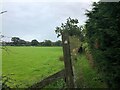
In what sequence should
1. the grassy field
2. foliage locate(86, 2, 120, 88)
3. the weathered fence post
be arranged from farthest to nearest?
the grassy field, foliage locate(86, 2, 120, 88), the weathered fence post

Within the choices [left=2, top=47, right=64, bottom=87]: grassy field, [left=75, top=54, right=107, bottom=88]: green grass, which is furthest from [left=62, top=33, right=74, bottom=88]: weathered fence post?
[left=75, top=54, right=107, bottom=88]: green grass

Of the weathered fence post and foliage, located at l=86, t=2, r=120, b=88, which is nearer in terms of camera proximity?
the weathered fence post

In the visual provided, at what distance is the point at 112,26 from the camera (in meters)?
5.86

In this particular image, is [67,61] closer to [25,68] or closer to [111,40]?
[111,40]

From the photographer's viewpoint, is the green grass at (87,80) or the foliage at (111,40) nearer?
A: the foliage at (111,40)

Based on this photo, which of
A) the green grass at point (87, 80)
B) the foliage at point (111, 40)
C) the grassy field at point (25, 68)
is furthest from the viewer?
the grassy field at point (25, 68)

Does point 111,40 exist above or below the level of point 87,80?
above

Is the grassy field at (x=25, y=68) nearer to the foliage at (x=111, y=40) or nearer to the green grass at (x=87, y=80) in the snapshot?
the green grass at (x=87, y=80)

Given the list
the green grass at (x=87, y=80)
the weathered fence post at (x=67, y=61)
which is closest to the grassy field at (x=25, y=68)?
the weathered fence post at (x=67, y=61)

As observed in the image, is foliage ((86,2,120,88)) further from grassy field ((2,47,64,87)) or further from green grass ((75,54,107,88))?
grassy field ((2,47,64,87))

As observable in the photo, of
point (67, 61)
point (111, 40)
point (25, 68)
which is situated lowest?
point (25, 68)

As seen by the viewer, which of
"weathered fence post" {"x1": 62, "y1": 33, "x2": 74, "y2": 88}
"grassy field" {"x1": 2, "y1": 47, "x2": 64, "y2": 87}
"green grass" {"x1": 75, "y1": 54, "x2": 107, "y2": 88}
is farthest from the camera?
"grassy field" {"x1": 2, "y1": 47, "x2": 64, "y2": 87}

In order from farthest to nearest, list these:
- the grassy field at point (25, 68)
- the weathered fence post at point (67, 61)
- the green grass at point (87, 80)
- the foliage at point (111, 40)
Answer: the grassy field at point (25, 68) < the green grass at point (87, 80) < the foliage at point (111, 40) < the weathered fence post at point (67, 61)

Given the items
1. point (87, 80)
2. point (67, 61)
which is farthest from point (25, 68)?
point (67, 61)
